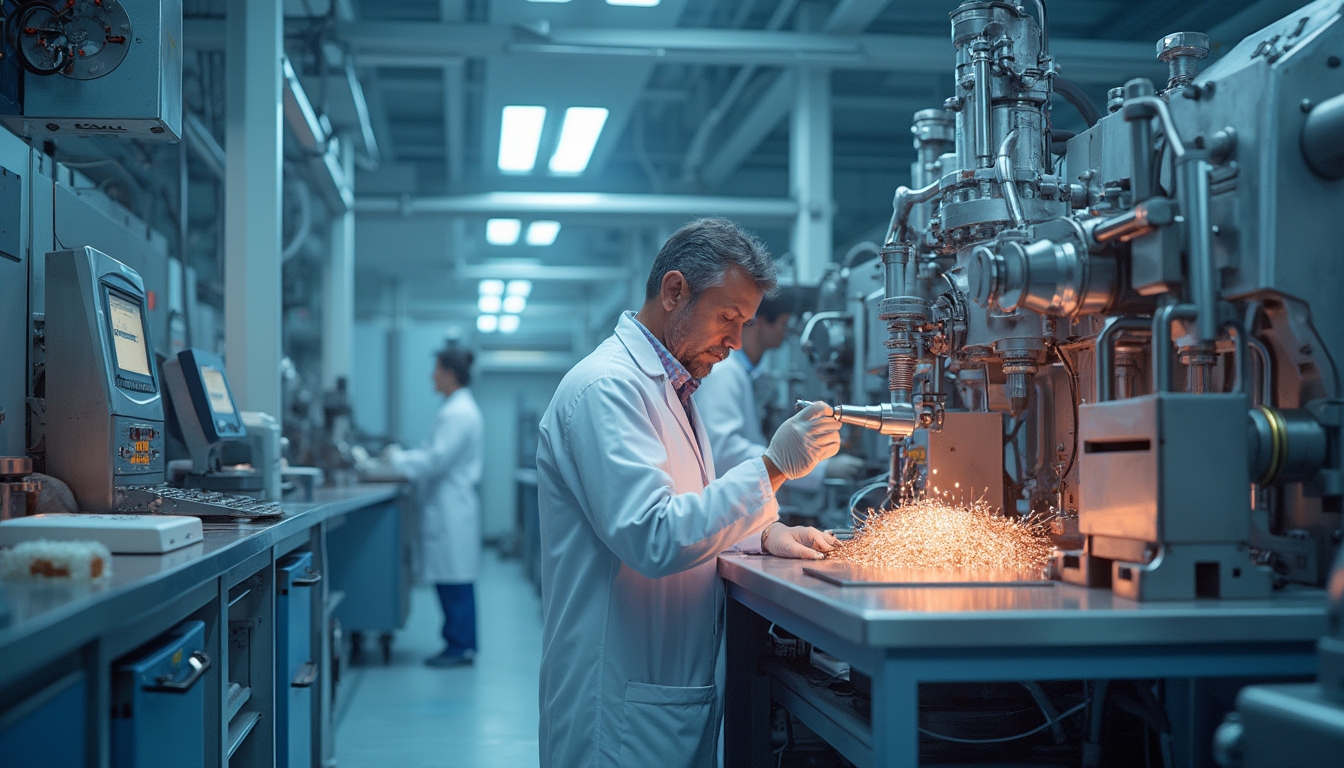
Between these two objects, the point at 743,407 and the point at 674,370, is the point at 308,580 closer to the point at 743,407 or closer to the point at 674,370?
the point at 674,370

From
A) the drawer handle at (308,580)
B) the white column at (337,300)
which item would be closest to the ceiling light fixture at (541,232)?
the white column at (337,300)

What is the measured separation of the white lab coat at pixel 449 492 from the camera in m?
4.82

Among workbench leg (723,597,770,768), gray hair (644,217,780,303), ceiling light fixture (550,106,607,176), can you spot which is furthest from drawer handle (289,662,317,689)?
ceiling light fixture (550,106,607,176)

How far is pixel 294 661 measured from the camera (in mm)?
2301

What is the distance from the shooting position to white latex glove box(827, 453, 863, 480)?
3.27m

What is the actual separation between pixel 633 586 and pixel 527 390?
1186 cm

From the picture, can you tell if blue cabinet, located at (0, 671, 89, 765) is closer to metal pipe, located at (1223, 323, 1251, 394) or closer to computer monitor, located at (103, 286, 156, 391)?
computer monitor, located at (103, 286, 156, 391)

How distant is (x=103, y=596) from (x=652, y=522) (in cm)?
72

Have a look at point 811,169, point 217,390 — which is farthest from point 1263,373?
point 811,169

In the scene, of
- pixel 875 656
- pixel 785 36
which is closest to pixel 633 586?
pixel 875 656

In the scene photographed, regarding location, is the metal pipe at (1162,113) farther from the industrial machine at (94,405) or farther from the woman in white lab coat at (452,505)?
the woman in white lab coat at (452,505)

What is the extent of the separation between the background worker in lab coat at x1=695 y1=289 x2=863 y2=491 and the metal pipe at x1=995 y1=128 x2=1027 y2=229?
1.34m

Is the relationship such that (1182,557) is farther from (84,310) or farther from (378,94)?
(378,94)

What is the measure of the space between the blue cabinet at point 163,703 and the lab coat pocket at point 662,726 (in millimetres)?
615
